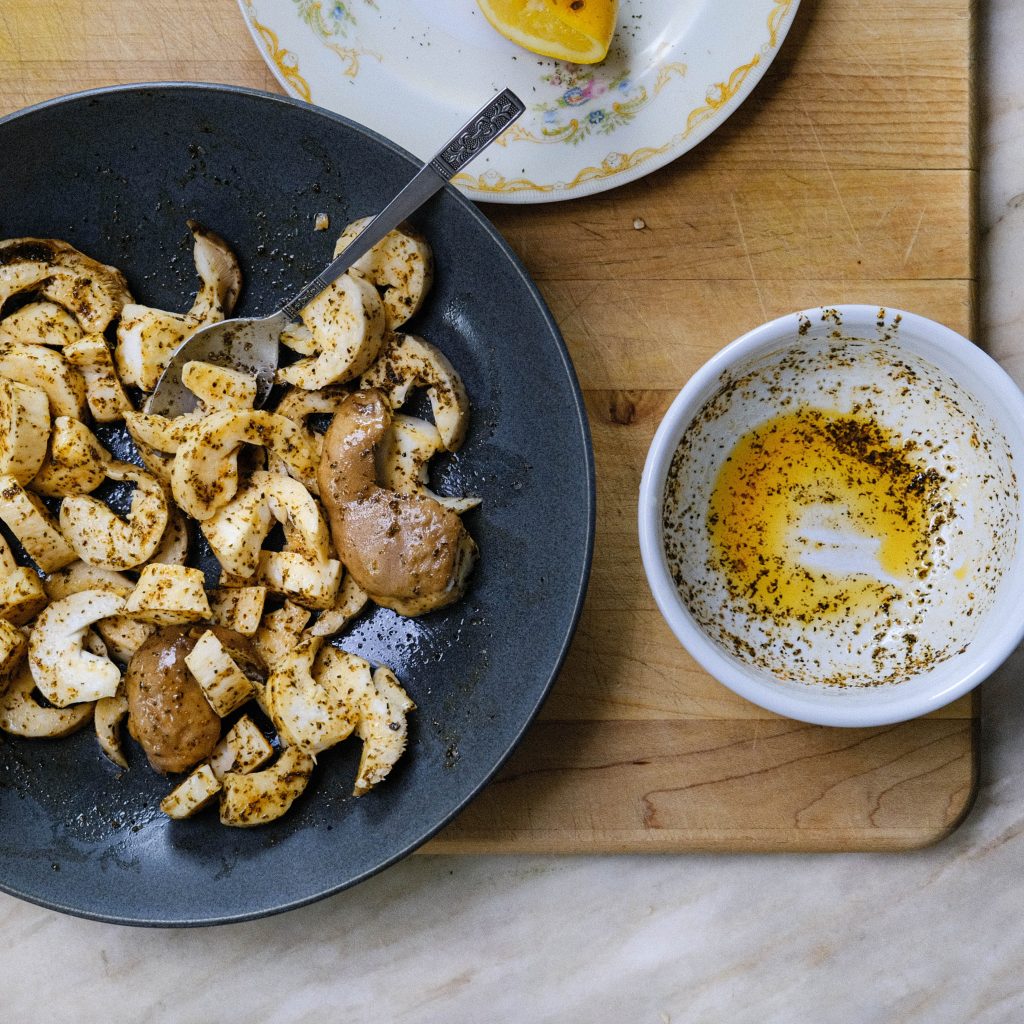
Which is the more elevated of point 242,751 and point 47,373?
point 47,373

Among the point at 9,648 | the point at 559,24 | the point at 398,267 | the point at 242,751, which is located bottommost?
the point at 242,751

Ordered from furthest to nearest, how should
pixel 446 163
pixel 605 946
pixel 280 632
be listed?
1. pixel 605 946
2. pixel 280 632
3. pixel 446 163

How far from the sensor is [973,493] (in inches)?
42.9

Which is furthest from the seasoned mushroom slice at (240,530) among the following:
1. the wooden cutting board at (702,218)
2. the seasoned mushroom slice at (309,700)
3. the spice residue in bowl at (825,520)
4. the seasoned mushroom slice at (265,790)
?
the spice residue in bowl at (825,520)

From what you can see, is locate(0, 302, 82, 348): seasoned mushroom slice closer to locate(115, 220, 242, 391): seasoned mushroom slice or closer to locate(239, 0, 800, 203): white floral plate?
locate(115, 220, 242, 391): seasoned mushroom slice

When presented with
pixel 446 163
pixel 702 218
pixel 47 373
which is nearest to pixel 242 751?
pixel 47 373

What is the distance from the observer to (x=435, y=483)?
1130mm

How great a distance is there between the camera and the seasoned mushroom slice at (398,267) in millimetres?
1061

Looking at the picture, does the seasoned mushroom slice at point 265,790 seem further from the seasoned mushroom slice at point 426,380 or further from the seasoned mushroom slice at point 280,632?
the seasoned mushroom slice at point 426,380

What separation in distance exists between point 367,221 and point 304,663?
0.51 metres

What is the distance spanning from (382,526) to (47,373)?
43 cm

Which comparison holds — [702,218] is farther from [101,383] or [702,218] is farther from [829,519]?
[101,383]

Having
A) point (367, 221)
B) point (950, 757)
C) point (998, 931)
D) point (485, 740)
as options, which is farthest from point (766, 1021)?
point (367, 221)

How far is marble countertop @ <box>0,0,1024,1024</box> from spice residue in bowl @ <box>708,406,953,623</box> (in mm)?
294
